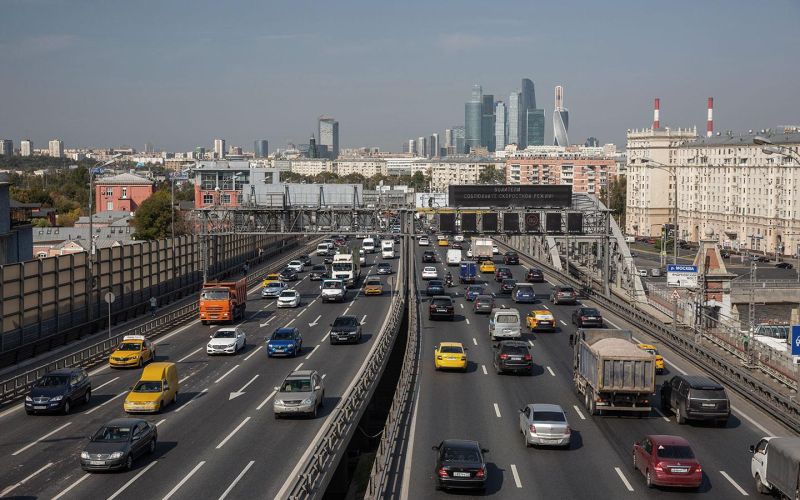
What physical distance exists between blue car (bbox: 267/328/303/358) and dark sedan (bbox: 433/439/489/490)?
21.4m

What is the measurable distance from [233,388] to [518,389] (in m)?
11.4

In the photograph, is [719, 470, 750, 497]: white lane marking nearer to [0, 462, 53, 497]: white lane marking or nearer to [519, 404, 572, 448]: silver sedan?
[519, 404, 572, 448]: silver sedan

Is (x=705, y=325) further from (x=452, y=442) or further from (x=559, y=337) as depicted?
(x=452, y=442)

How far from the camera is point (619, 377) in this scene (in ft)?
98.2

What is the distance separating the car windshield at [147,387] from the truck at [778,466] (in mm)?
19645

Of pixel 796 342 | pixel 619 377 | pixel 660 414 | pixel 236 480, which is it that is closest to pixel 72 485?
pixel 236 480

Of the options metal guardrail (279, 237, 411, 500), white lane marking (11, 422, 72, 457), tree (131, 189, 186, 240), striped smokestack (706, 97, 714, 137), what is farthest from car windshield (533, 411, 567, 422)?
striped smokestack (706, 97, 714, 137)

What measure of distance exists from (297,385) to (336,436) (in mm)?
5123

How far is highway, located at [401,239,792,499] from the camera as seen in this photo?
22.6 metres

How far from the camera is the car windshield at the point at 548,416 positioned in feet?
86.3

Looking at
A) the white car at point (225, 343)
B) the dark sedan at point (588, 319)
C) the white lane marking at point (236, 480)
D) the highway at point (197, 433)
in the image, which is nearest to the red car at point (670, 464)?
the highway at point (197, 433)

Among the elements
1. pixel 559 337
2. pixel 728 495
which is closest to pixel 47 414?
pixel 728 495

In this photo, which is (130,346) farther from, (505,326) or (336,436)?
(505,326)

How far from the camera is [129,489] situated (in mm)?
22203
